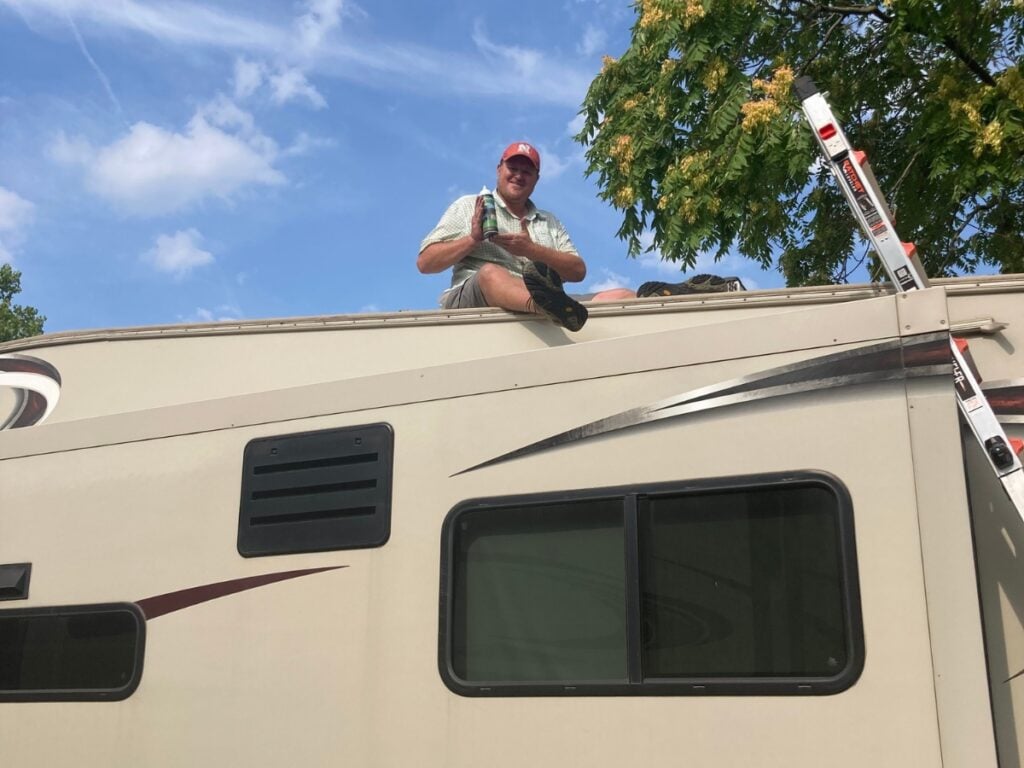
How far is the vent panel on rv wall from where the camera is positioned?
3.83 metres

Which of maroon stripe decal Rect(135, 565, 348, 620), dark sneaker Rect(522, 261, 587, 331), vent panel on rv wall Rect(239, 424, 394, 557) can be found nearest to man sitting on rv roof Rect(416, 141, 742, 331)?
dark sneaker Rect(522, 261, 587, 331)

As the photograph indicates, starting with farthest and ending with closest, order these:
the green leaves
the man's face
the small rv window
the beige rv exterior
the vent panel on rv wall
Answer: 1. the green leaves
2. the man's face
3. the small rv window
4. the vent panel on rv wall
5. the beige rv exterior

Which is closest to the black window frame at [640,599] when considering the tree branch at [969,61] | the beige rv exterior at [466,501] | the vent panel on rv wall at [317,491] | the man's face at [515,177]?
the beige rv exterior at [466,501]

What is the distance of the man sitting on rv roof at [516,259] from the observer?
4.12 meters

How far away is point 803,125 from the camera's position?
9.01 m

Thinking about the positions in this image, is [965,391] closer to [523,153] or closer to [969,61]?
[523,153]

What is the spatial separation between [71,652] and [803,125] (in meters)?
7.20

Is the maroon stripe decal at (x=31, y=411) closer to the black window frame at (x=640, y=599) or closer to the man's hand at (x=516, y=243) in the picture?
the man's hand at (x=516, y=243)

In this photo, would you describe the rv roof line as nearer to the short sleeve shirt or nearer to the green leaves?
the short sleeve shirt

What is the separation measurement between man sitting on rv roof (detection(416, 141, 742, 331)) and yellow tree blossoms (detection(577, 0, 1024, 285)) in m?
4.29

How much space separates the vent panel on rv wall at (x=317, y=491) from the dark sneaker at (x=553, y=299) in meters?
0.79

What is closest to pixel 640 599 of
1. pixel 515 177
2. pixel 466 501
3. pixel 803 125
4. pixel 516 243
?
pixel 466 501

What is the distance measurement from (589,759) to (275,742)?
122 centimetres

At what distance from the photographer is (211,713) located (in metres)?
3.92
